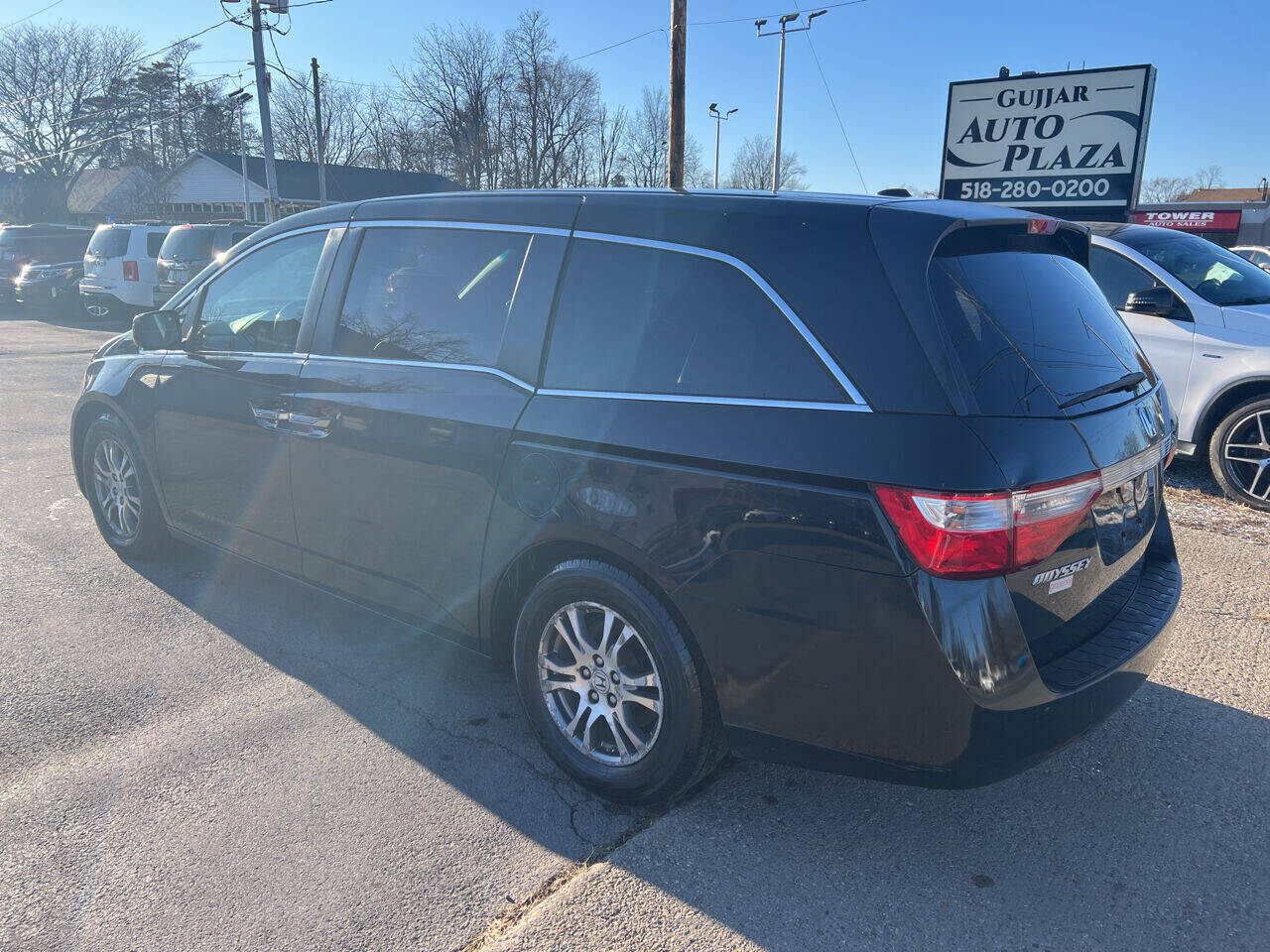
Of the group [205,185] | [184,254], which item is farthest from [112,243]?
[205,185]

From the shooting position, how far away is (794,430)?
2410 millimetres

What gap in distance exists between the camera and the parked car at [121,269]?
1822 cm

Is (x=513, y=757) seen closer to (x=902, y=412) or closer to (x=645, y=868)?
(x=645, y=868)

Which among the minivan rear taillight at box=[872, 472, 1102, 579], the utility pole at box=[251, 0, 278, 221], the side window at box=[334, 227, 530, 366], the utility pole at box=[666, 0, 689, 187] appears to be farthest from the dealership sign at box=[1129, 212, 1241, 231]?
the minivan rear taillight at box=[872, 472, 1102, 579]

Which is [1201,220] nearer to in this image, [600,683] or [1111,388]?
[1111,388]

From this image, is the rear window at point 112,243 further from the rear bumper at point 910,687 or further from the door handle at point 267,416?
the rear bumper at point 910,687

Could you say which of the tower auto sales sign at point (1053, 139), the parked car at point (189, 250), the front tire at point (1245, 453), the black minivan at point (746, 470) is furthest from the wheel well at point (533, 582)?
the parked car at point (189, 250)

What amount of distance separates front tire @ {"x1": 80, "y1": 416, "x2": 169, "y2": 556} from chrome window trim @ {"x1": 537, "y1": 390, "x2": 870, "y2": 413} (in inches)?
115

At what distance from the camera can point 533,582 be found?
122 inches

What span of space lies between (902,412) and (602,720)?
1.40 m

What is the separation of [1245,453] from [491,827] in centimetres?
589

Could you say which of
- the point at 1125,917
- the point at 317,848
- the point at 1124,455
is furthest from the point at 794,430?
the point at 317,848

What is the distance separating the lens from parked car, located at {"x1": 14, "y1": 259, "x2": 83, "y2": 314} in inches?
838

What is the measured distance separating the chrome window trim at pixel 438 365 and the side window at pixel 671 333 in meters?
0.13
